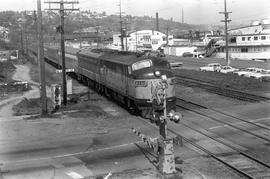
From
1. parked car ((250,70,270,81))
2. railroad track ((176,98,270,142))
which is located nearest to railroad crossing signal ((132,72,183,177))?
railroad track ((176,98,270,142))

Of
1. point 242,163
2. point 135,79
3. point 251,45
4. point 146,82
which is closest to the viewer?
point 242,163

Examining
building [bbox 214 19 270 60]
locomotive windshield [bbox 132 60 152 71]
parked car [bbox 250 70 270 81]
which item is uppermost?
building [bbox 214 19 270 60]

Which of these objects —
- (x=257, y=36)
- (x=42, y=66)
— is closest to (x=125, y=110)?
(x=42, y=66)

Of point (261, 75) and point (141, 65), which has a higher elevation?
point (141, 65)

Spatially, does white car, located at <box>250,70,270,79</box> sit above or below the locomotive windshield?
below

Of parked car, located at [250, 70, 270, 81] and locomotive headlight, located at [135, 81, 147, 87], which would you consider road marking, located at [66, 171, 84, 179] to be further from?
parked car, located at [250, 70, 270, 81]

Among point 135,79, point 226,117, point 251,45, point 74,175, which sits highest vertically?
point 251,45

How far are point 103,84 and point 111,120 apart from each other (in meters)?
9.13

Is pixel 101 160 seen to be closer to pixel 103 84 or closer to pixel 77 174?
pixel 77 174

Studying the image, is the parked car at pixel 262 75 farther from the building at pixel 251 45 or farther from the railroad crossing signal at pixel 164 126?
the building at pixel 251 45

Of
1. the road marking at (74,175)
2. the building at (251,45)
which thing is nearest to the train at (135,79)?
the road marking at (74,175)

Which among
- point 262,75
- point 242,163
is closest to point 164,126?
point 242,163

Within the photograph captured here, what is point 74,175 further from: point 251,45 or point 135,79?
point 251,45

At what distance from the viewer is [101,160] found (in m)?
14.6
